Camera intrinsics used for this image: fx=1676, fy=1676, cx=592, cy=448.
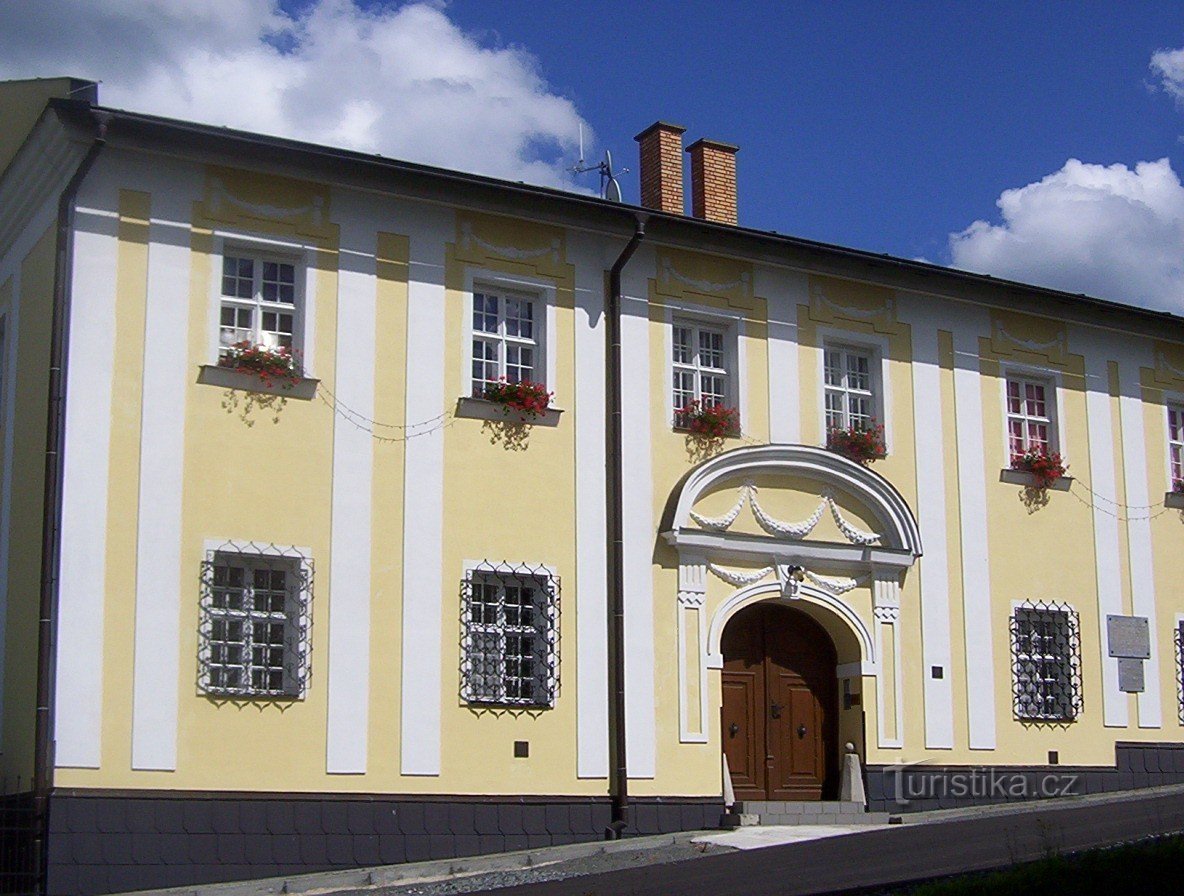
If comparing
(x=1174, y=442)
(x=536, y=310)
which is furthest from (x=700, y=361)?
(x=1174, y=442)

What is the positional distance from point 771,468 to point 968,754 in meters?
4.70

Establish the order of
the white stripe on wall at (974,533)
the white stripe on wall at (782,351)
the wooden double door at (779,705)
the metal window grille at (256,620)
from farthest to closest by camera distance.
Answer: the white stripe on wall at (974,533), the white stripe on wall at (782,351), the wooden double door at (779,705), the metal window grille at (256,620)

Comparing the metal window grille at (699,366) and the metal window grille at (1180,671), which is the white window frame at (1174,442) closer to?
the metal window grille at (1180,671)

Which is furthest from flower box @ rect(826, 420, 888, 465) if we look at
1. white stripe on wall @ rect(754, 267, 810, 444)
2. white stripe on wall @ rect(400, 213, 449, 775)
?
white stripe on wall @ rect(400, 213, 449, 775)

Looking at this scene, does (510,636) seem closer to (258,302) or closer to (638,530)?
(638,530)

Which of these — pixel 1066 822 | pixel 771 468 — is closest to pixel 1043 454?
pixel 771 468

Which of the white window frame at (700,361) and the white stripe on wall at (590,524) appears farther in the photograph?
the white window frame at (700,361)

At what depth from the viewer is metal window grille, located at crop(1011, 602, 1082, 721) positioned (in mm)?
22766

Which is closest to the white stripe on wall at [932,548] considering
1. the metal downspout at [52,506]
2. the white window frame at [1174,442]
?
the white window frame at [1174,442]

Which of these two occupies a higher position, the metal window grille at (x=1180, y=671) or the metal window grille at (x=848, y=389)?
the metal window grille at (x=848, y=389)

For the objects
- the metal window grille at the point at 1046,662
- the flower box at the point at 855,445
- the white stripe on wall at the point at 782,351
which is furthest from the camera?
the metal window grille at the point at 1046,662

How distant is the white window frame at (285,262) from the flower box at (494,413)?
185 centimetres

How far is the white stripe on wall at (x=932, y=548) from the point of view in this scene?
21953mm

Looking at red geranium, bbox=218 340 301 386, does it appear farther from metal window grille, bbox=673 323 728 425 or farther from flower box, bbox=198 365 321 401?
metal window grille, bbox=673 323 728 425
